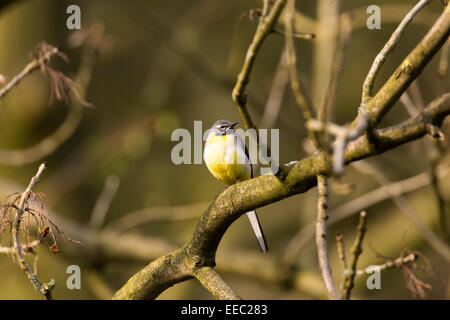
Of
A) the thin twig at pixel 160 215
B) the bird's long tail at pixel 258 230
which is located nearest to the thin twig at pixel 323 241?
the bird's long tail at pixel 258 230

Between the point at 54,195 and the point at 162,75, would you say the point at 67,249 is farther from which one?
the point at 162,75

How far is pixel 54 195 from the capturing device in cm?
695

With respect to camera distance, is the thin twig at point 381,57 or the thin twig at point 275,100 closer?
the thin twig at point 381,57

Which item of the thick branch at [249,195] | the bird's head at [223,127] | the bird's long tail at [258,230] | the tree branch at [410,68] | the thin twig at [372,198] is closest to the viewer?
the thick branch at [249,195]

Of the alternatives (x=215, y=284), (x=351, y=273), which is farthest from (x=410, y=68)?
(x=351, y=273)

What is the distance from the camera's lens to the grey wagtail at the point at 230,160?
161 inches

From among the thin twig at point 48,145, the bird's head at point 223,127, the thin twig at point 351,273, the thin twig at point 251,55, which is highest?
the thin twig at point 48,145

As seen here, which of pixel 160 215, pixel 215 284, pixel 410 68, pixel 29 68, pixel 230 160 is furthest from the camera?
pixel 160 215

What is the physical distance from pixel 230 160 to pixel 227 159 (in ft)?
0.08

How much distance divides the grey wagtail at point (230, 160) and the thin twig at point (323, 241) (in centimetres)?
183

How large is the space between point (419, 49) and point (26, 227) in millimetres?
1868

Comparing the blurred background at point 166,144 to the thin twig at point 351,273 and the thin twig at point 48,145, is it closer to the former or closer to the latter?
the thin twig at point 48,145

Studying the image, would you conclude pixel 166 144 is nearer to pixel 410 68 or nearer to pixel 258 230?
pixel 258 230

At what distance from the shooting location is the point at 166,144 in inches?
344
